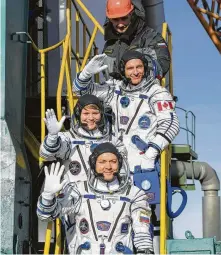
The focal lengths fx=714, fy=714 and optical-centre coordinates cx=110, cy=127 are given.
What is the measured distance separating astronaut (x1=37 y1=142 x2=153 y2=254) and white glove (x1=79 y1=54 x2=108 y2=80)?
42.7 inches

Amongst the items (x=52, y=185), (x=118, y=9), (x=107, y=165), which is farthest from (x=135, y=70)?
(x=52, y=185)

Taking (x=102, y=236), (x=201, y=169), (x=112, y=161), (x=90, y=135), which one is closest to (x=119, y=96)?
(x=90, y=135)

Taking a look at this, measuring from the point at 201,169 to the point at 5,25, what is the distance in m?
5.82

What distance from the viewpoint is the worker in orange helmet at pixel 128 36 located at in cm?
695

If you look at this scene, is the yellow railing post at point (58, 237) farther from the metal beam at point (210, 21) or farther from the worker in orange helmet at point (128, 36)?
the metal beam at point (210, 21)

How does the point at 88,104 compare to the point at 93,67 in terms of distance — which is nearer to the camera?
the point at 88,104

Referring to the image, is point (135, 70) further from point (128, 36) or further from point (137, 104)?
point (128, 36)

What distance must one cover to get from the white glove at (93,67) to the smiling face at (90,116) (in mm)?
533

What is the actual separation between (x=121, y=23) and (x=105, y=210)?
7.52 ft

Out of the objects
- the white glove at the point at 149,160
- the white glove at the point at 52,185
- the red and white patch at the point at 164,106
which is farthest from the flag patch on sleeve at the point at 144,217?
the red and white patch at the point at 164,106

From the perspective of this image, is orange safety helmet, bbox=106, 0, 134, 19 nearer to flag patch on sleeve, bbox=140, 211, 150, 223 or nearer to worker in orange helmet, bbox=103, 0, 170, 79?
worker in orange helmet, bbox=103, 0, 170, 79

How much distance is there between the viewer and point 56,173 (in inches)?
211

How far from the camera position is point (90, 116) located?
6082mm

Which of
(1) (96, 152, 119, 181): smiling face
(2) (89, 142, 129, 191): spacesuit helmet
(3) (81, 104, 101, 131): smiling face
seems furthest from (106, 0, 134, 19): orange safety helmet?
(1) (96, 152, 119, 181): smiling face
